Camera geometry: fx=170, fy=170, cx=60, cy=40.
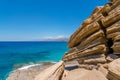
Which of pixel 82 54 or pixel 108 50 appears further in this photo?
pixel 82 54

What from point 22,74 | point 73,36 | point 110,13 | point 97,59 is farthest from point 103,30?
point 22,74

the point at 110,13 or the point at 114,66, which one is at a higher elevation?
the point at 110,13

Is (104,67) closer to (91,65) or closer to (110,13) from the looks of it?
(91,65)

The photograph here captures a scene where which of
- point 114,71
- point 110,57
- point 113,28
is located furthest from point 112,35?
point 114,71

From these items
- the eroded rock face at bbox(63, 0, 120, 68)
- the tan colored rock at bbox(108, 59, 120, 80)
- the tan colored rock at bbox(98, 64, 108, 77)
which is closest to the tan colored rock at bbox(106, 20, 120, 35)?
the eroded rock face at bbox(63, 0, 120, 68)

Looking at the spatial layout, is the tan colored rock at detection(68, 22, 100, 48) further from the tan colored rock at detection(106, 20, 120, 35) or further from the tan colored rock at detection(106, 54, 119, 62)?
the tan colored rock at detection(106, 54, 119, 62)

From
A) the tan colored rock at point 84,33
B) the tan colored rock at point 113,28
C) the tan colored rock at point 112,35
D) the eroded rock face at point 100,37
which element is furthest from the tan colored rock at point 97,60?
the tan colored rock at point 84,33

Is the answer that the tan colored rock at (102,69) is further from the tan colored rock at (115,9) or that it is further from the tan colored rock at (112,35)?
the tan colored rock at (115,9)

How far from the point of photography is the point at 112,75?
9.58 meters

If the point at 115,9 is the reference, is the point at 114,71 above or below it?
below

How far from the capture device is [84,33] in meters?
16.5

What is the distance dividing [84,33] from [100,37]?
2.18m

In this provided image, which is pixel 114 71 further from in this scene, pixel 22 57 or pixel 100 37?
pixel 22 57

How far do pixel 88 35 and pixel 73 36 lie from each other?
256 centimetres
